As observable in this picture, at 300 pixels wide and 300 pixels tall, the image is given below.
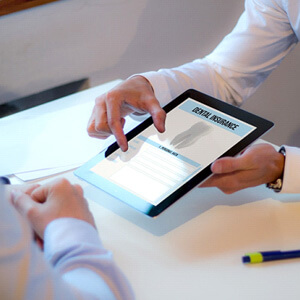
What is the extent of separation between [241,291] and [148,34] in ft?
3.75

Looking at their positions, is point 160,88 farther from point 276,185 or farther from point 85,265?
point 85,265

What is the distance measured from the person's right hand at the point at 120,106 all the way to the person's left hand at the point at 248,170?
0.51ft

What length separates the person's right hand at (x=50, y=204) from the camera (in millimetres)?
651

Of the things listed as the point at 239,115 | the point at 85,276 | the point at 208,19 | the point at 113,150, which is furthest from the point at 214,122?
the point at 208,19

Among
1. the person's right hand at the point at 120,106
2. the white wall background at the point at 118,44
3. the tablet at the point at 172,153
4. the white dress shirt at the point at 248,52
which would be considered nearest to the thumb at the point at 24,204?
the tablet at the point at 172,153

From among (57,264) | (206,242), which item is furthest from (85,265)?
(206,242)

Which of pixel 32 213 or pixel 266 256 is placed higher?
pixel 32 213

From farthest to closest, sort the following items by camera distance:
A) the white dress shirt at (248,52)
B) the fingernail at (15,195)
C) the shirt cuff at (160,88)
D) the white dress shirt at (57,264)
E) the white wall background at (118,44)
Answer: the white wall background at (118,44), the white dress shirt at (248,52), the shirt cuff at (160,88), the fingernail at (15,195), the white dress shirt at (57,264)

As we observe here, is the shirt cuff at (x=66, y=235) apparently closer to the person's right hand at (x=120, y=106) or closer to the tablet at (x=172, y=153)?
the tablet at (x=172, y=153)

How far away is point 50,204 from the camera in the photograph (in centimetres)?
67

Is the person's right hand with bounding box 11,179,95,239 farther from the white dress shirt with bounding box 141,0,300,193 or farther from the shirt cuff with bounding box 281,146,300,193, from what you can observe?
the white dress shirt with bounding box 141,0,300,193

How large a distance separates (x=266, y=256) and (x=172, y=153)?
0.23 metres

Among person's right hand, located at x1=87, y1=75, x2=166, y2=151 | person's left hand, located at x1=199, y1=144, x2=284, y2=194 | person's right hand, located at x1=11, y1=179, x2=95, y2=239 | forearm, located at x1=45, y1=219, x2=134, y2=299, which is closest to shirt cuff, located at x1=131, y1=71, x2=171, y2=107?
person's right hand, located at x1=87, y1=75, x2=166, y2=151

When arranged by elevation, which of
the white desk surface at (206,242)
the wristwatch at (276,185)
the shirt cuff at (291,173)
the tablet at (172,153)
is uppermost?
the tablet at (172,153)
